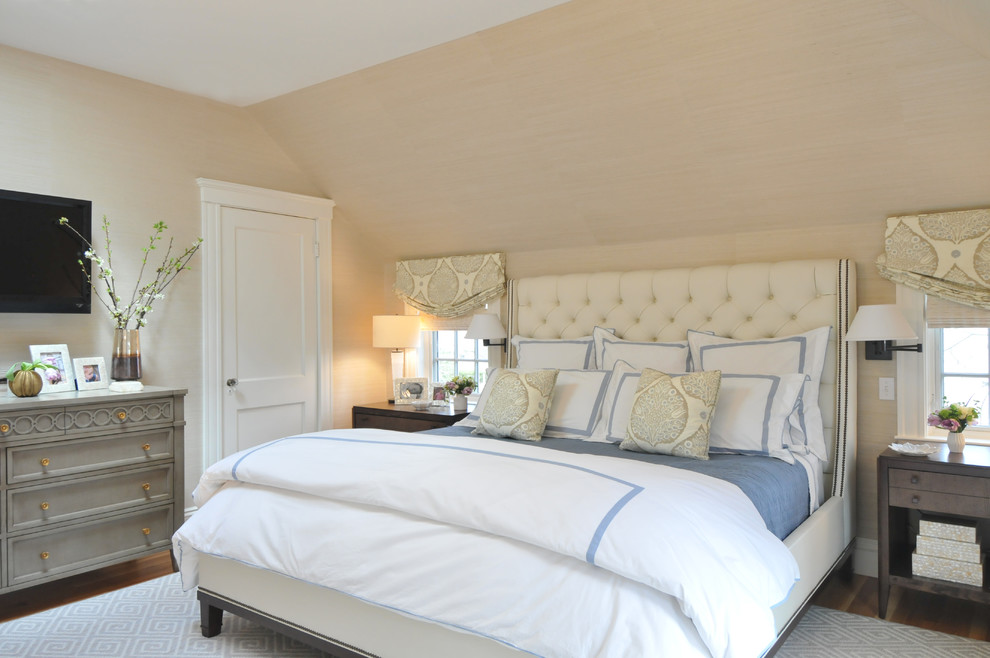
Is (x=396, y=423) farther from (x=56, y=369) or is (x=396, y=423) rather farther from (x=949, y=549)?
(x=949, y=549)

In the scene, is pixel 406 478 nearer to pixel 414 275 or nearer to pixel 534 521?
pixel 534 521

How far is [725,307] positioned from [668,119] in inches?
39.8

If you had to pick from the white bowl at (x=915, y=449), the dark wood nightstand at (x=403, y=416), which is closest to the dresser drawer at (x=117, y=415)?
the dark wood nightstand at (x=403, y=416)

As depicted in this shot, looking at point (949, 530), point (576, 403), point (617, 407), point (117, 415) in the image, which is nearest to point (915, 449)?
point (949, 530)

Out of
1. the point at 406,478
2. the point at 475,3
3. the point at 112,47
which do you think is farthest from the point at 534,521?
the point at 112,47

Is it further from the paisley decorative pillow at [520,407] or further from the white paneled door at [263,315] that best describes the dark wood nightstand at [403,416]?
the paisley decorative pillow at [520,407]

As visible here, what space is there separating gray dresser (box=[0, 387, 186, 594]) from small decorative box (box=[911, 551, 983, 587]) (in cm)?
338

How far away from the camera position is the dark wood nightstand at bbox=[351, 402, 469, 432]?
427cm

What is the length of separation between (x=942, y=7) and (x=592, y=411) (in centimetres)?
210

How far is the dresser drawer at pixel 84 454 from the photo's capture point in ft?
9.80

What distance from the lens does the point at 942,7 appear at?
231 cm

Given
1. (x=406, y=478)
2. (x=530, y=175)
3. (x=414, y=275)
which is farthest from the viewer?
(x=414, y=275)

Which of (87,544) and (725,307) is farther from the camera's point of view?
(725,307)

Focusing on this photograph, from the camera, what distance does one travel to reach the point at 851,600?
10.1ft
